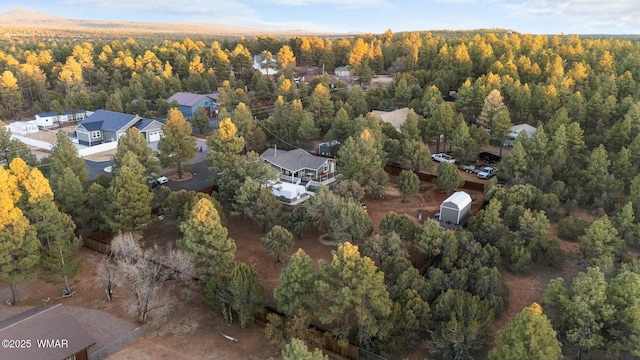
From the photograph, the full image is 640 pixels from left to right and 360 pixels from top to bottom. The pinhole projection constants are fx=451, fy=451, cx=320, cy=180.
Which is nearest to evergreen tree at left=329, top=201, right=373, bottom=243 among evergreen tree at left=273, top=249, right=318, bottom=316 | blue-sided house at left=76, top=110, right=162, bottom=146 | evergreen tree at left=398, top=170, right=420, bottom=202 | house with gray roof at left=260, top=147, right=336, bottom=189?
evergreen tree at left=273, top=249, right=318, bottom=316

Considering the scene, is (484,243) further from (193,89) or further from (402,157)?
(193,89)

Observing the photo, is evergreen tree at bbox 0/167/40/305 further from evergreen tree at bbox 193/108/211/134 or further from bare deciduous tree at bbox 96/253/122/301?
evergreen tree at bbox 193/108/211/134

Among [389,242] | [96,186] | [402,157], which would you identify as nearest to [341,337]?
[389,242]

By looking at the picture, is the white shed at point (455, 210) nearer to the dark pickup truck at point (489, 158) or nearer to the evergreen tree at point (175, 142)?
the dark pickup truck at point (489, 158)

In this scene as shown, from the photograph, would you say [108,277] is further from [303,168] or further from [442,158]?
[442,158]

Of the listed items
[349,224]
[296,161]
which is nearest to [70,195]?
[349,224]

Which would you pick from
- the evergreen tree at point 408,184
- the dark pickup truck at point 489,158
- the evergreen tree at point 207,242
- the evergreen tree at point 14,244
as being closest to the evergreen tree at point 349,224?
the evergreen tree at point 207,242
